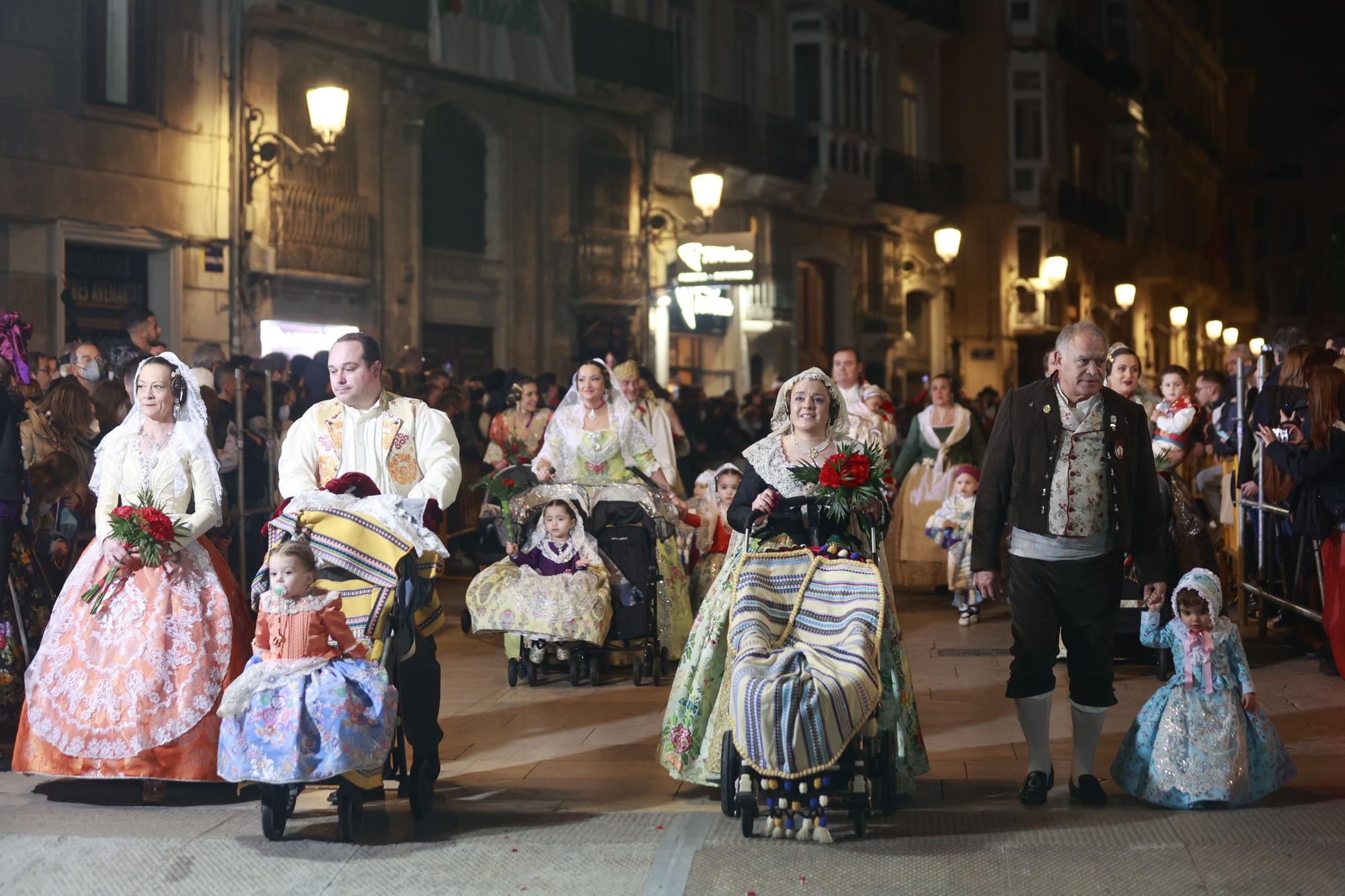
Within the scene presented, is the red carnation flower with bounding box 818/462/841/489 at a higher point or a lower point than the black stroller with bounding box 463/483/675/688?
higher

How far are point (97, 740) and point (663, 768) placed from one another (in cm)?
231

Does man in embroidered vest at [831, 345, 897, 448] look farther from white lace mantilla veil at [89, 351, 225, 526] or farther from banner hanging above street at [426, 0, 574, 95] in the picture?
banner hanging above street at [426, 0, 574, 95]

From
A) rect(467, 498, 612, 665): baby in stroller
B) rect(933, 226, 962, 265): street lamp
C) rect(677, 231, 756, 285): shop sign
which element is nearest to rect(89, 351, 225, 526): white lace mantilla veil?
rect(467, 498, 612, 665): baby in stroller

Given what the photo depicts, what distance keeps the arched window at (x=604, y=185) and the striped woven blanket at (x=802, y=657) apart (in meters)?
17.3

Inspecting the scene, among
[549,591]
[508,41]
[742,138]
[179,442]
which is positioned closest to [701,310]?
[742,138]

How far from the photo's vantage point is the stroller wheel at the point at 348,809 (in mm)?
6047

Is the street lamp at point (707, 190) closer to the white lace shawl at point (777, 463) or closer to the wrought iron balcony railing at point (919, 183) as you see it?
the wrought iron balcony railing at point (919, 183)

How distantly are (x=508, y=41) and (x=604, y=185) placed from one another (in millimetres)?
3484

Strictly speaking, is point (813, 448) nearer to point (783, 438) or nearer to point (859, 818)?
point (783, 438)

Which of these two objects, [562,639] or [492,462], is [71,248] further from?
[562,639]

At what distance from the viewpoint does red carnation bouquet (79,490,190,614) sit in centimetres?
663

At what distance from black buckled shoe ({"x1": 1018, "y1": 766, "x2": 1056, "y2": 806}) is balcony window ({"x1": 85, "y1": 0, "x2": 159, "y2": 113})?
12.2m

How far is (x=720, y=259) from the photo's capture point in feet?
79.7

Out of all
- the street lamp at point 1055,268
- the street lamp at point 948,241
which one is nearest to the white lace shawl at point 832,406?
the street lamp at point 948,241
